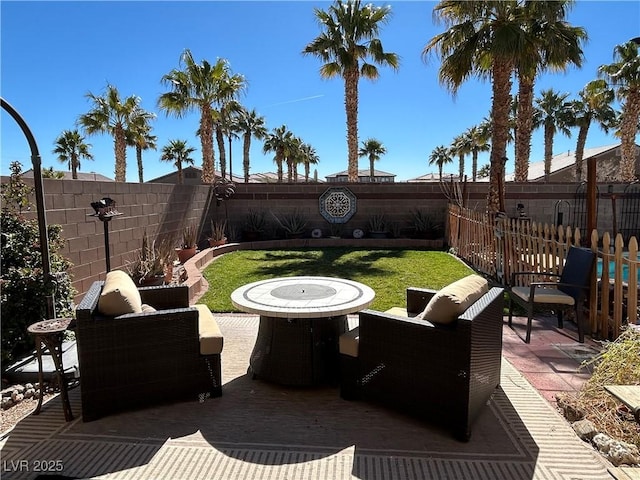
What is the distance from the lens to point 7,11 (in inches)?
146

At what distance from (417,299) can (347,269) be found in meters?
4.22

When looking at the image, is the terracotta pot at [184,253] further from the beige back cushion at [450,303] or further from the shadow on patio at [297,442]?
the beige back cushion at [450,303]

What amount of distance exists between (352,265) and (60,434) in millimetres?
6121

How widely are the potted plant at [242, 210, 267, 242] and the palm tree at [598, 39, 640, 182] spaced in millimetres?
15295

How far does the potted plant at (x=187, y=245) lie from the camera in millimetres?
8039

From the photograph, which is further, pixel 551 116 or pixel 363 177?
pixel 363 177

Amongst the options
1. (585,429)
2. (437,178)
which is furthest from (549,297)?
Answer: (437,178)

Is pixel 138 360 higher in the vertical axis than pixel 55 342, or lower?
lower

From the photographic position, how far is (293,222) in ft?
37.9

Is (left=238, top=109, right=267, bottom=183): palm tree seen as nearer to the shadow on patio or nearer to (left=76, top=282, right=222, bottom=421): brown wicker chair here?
(left=76, top=282, right=222, bottom=421): brown wicker chair

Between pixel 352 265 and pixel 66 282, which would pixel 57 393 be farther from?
pixel 352 265

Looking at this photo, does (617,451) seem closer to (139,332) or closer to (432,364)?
(432,364)

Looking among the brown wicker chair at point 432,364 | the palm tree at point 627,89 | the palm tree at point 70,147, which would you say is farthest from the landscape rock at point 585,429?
the palm tree at point 70,147

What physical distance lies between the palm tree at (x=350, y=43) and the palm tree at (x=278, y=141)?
21.5 metres
